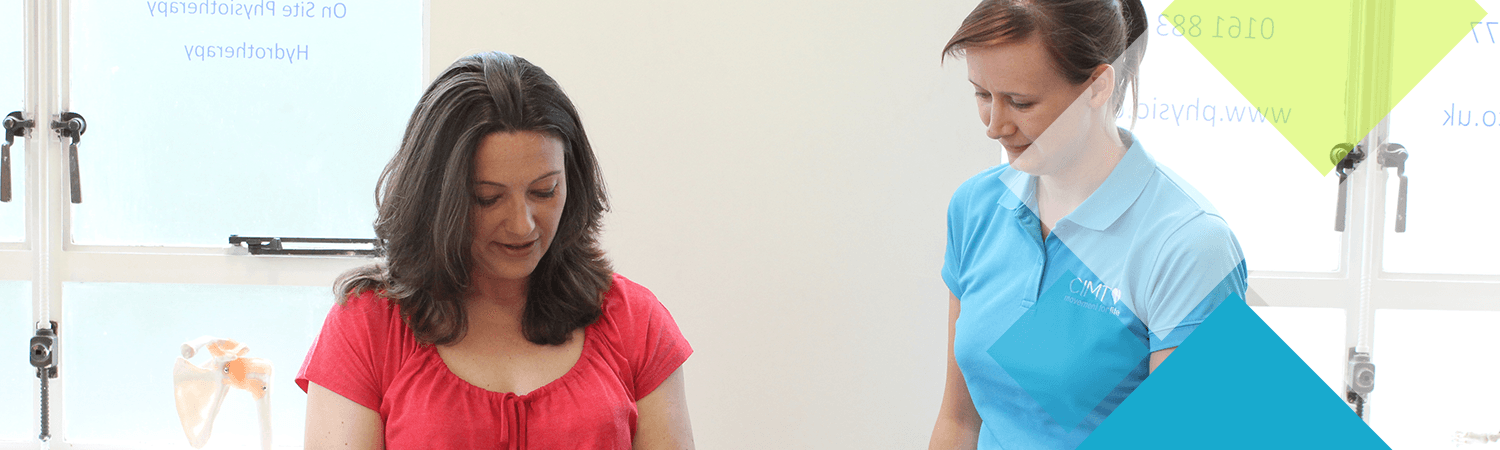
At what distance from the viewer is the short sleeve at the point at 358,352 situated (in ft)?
3.53

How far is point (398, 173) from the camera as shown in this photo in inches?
42.9

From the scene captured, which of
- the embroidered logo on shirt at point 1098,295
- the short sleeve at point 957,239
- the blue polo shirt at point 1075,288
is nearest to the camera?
the blue polo shirt at point 1075,288

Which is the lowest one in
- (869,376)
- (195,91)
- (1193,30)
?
(869,376)

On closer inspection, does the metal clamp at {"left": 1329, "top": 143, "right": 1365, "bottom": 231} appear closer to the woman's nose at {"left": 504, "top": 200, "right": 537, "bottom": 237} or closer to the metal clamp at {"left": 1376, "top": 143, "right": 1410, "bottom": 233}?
the metal clamp at {"left": 1376, "top": 143, "right": 1410, "bottom": 233}

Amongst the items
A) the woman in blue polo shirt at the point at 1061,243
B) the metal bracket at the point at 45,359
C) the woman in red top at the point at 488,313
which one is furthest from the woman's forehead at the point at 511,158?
the metal bracket at the point at 45,359

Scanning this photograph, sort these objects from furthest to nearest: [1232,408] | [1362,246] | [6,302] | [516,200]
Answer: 1. [6,302]
2. [516,200]
3. [1362,246]
4. [1232,408]

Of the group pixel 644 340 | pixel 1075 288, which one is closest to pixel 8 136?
pixel 644 340

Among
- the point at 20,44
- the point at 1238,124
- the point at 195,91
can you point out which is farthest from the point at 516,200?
the point at 20,44

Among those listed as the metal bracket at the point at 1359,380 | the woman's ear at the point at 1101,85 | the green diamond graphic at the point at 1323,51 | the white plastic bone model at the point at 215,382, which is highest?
the woman's ear at the point at 1101,85

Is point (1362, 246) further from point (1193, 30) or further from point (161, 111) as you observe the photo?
point (161, 111)

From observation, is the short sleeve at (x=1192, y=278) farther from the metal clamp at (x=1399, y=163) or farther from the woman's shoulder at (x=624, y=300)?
the woman's shoulder at (x=624, y=300)

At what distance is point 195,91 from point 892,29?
1.51 metres

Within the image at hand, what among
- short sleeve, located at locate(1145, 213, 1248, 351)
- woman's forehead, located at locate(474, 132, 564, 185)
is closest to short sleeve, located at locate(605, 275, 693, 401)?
woman's forehead, located at locate(474, 132, 564, 185)

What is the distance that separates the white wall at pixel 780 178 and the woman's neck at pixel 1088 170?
1.00 meters
